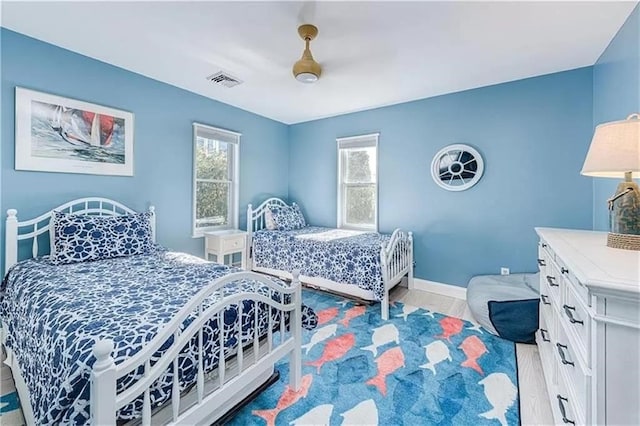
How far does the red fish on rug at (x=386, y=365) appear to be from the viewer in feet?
5.99

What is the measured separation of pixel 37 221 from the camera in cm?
233

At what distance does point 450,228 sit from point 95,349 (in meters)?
3.44


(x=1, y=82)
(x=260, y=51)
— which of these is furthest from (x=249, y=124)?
(x=1, y=82)

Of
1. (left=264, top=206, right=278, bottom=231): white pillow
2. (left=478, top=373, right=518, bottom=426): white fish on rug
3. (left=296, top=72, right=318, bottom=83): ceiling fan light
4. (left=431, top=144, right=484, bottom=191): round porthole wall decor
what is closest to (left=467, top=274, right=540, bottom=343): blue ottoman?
(left=478, top=373, right=518, bottom=426): white fish on rug

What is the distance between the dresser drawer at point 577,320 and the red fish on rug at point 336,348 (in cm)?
141

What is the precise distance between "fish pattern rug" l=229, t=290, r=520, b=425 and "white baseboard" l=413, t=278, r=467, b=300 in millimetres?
738

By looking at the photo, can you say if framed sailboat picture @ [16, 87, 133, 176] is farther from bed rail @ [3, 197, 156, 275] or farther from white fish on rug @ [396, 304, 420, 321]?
white fish on rug @ [396, 304, 420, 321]

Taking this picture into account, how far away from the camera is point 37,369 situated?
1.21 m

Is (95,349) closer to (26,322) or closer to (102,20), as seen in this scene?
(26,322)

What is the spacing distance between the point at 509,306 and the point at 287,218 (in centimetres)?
284

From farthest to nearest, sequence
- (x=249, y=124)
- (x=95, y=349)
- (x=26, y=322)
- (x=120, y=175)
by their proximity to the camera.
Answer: (x=249, y=124) → (x=120, y=175) → (x=26, y=322) → (x=95, y=349)

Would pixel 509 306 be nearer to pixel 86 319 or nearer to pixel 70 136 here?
pixel 86 319

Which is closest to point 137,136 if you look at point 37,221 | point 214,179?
point 214,179

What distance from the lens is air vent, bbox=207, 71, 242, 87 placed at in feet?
9.62
